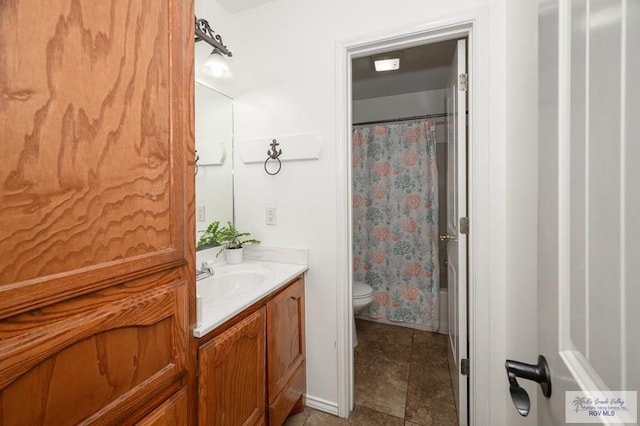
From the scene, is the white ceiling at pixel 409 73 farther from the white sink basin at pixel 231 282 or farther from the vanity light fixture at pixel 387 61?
the white sink basin at pixel 231 282

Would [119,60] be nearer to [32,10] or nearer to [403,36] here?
[32,10]

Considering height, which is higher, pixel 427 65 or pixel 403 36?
pixel 427 65

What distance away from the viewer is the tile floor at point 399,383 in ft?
5.09

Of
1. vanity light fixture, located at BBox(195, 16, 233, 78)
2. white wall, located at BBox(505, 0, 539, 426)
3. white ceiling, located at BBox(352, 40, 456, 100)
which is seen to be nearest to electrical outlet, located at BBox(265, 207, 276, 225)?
vanity light fixture, located at BBox(195, 16, 233, 78)

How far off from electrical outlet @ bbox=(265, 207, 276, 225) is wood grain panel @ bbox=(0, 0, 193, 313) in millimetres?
911

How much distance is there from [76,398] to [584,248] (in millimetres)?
976

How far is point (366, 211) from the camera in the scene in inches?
112

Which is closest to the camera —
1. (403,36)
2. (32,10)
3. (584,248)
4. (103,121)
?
(584,248)

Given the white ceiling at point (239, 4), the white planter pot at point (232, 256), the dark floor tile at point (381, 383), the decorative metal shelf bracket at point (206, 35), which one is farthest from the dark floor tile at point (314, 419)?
the white ceiling at point (239, 4)

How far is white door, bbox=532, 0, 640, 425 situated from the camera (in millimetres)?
312

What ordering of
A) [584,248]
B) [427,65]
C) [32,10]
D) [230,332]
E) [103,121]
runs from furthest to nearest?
[427,65] → [230,332] → [103,121] → [32,10] → [584,248]

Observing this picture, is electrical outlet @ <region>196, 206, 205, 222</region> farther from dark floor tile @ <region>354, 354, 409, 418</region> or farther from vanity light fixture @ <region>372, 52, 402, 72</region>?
vanity light fixture @ <region>372, 52, 402, 72</region>

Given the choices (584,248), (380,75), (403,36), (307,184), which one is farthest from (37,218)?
(380,75)

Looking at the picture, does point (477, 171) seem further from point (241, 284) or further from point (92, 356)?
point (92, 356)
